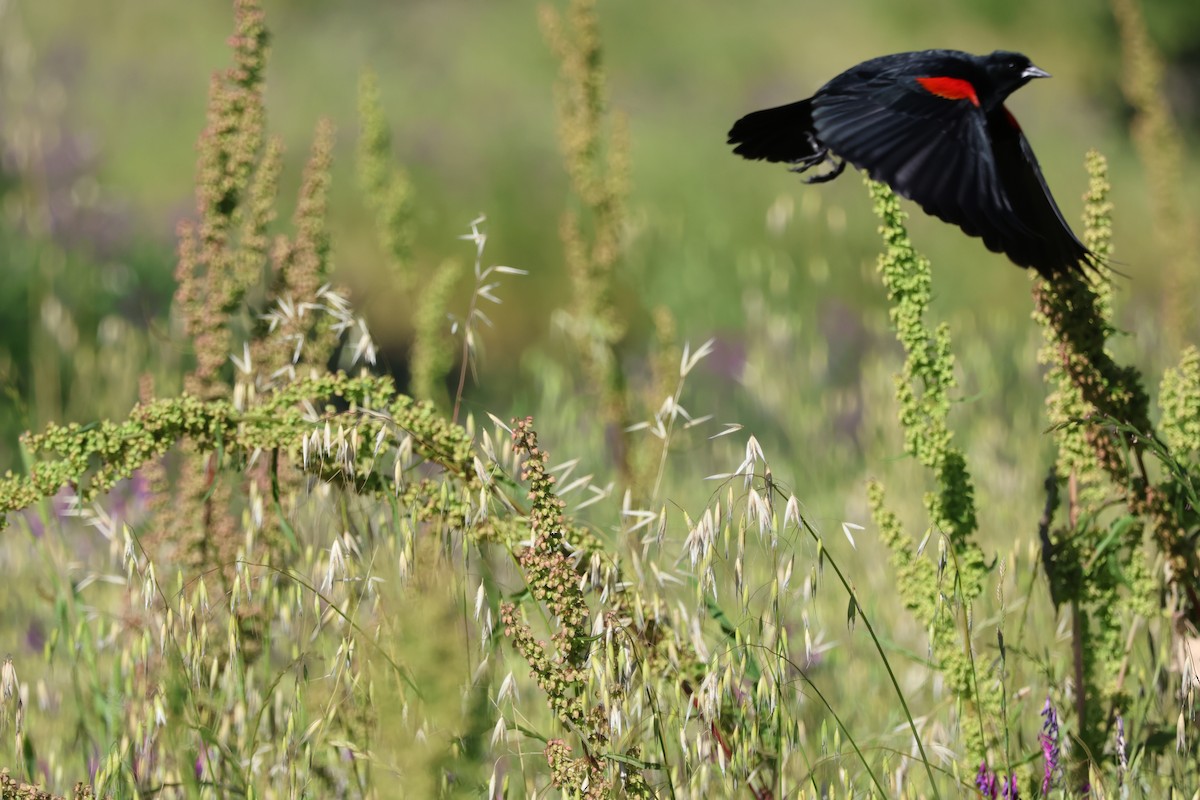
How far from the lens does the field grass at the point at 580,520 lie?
4.66 ft

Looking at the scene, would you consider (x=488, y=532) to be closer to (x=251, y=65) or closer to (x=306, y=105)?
(x=251, y=65)

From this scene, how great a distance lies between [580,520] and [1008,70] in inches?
42.8

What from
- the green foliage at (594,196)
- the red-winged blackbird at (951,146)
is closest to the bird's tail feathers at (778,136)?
the red-winged blackbird at (951,146)

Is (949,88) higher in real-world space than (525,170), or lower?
higher

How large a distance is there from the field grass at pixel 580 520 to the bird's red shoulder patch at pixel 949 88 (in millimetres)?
205

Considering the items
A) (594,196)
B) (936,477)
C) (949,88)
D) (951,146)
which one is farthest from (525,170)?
(936,477)

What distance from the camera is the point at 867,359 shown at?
5.10 meters

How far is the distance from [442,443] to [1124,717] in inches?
40.9

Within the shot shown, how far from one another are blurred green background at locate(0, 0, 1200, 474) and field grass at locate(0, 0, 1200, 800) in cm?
8

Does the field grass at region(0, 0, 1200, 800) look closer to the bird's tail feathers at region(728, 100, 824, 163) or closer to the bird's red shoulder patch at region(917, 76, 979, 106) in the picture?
the bird's red shoulder patch at region(917, 76, 979, 106)

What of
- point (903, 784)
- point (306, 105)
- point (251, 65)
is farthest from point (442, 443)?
point (306, 105)

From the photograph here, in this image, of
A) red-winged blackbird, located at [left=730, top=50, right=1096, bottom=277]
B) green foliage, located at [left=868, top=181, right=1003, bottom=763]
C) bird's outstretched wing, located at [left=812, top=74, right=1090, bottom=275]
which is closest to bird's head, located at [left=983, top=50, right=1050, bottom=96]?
red-winged blackbird, located at [left=730, top=50, right=1096, bottom=277]

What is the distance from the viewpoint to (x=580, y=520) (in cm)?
182

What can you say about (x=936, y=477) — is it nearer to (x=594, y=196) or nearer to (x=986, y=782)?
(x=986, y=782)
